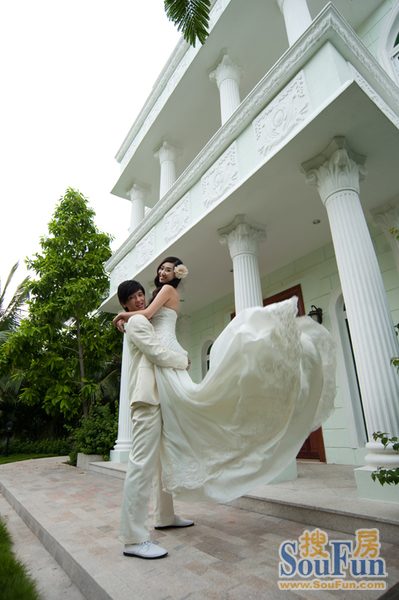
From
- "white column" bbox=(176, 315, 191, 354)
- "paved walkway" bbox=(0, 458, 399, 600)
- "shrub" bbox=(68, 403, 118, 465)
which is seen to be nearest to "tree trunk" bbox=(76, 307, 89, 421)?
"shrub" bbox=(68, 403, 118, 465)

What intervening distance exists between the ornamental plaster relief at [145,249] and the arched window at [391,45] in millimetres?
5914

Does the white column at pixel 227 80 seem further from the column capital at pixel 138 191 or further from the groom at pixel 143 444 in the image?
the groom at pixel 143 444

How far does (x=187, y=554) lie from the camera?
248cm

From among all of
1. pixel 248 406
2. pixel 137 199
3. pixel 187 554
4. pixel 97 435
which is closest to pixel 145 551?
pixel 187 554

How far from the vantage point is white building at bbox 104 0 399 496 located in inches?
163

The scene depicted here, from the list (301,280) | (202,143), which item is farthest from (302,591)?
(202,143)

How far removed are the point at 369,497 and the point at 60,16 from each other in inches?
200

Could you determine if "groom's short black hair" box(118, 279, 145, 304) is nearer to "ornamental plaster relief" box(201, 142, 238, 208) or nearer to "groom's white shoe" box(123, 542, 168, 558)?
"groom's white shoe" box(123, 542, 168, 558)

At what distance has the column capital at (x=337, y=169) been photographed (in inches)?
177

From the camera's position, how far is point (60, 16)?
8.89ft

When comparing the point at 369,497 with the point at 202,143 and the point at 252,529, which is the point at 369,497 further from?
the point at 202,143

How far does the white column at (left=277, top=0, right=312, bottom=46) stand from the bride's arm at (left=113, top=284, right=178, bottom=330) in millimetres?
5284

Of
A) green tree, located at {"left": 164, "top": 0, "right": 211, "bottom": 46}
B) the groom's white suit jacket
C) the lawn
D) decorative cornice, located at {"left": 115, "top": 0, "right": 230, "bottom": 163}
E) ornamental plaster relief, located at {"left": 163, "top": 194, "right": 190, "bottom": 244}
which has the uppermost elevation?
decorative cornice, located at {"left": 115, "top": 0, "right": 230, "bottom": 163}

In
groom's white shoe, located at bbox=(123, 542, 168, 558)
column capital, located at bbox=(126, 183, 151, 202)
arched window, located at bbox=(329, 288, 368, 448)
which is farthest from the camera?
column capital, located at bbox=(126, 183, 151, 202)
